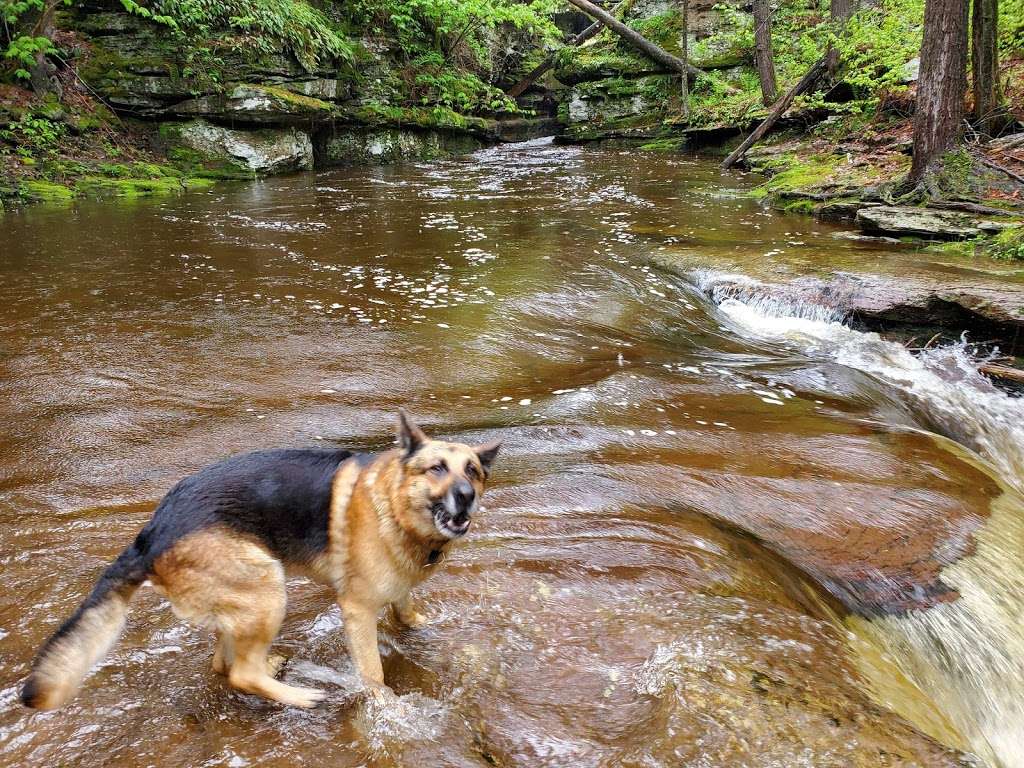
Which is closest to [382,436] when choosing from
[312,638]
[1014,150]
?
[312,638]

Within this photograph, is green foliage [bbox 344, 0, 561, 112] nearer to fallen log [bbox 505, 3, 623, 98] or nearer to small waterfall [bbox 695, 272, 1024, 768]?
fallen log [bbox 505, 3, 623, 98]

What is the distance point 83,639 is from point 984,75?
Answer: 1652cm

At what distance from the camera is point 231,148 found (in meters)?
20.2

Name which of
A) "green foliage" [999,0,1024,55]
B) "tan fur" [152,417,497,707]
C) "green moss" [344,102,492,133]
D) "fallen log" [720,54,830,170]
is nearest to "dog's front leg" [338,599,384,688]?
"tan fur" [152,417,497,707]

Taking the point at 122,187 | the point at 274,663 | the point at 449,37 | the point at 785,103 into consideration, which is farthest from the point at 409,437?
the point at 449,37

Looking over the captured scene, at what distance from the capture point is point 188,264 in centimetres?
1022

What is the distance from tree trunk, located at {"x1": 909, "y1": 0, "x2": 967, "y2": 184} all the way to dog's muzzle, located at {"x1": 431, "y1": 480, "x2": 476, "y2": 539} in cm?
1305

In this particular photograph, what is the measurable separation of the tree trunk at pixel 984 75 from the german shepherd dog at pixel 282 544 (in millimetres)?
14799

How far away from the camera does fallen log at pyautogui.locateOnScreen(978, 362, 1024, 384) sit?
22.8 ft

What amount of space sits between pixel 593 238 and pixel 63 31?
1766cm

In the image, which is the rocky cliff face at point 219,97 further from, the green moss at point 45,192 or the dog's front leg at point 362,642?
the dog's front leg at point 362,642

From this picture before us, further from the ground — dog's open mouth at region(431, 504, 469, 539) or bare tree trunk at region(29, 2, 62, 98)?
bare tree trunk at region(29, 2, 62, 98)

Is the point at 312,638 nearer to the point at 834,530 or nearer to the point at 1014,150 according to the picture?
the point at 834,530

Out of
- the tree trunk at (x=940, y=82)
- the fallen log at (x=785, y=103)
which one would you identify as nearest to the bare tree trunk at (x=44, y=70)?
the fallen log at (x=785, y=103)
